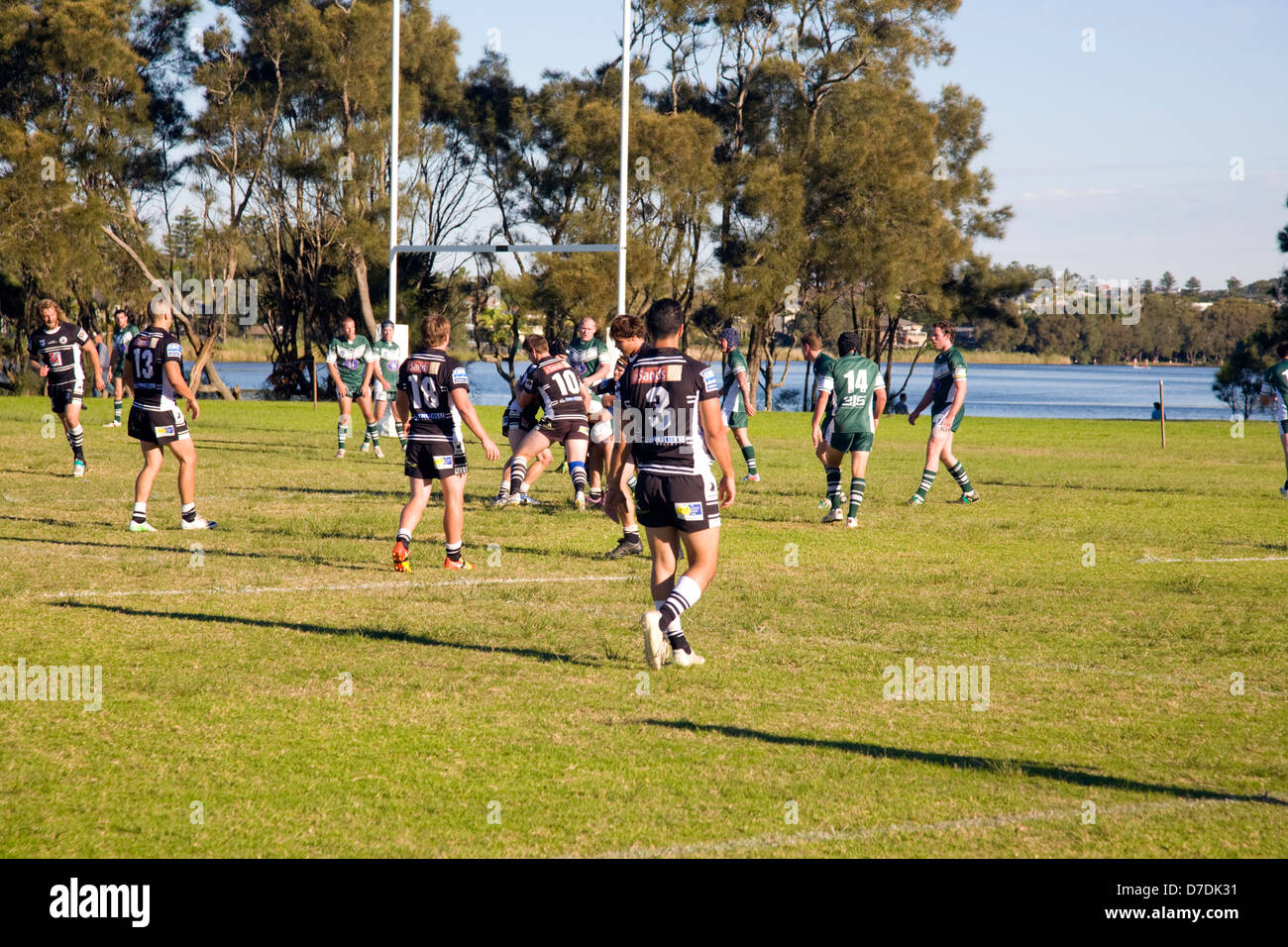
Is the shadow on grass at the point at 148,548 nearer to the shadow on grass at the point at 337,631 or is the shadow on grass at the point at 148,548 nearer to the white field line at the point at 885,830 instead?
the shadow on grass at the point at 337,631

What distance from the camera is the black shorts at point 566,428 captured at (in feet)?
43.8

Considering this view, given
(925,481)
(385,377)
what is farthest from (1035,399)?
(925,481)

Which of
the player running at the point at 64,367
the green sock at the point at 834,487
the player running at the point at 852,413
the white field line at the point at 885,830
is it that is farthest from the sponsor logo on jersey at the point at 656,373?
the player running at the point at 64,367

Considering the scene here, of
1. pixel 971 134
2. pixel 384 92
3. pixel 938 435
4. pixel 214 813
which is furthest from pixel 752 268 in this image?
pixel 214 813

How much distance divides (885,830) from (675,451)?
2934 millimetres

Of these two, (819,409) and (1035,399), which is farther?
(1035,399)

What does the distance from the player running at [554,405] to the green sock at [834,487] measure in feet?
9.54

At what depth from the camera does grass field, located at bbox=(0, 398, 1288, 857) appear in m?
4.67

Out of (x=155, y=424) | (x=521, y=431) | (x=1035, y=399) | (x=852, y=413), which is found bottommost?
(x=1035, y=399)

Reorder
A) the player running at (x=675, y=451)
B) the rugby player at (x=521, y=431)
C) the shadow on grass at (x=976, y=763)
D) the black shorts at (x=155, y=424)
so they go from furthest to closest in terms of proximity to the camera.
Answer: the rugby player at (x=521, y=431) < the black shorts at (x=155, y=424) < the player running at (x=675, y=451) < the shadow on grass at (x=976, y=763)

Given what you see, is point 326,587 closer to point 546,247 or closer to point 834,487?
point 834,487

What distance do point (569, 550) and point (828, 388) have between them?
4280 millimetres

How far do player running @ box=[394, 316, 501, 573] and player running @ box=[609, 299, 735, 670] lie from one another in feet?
9.94

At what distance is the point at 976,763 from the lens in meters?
5.50
